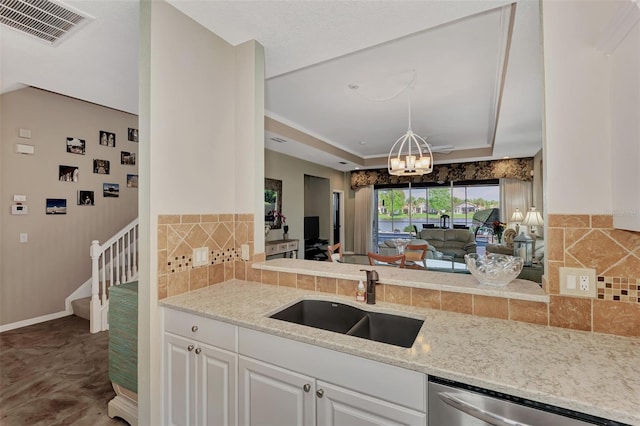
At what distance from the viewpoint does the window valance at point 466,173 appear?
21.3 ft

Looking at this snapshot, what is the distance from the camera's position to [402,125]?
4840 mm

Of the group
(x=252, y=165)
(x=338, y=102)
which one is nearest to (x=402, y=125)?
(x=338, y=102)

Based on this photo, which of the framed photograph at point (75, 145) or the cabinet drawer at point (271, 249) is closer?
the framed photograph at point (75, 145)

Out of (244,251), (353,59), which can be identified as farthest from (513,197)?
(244,251)

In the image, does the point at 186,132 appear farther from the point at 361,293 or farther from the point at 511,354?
the point at 511,354

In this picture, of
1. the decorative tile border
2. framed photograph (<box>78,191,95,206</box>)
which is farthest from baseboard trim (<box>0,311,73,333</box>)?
the decorative tile border

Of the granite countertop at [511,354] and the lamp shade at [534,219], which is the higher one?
the lamp shade at [534,219]

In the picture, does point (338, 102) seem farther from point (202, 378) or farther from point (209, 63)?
point (202, 378)

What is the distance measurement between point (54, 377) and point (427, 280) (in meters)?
3.13

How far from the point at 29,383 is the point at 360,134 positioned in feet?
17.1

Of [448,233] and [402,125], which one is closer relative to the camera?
[402,125]

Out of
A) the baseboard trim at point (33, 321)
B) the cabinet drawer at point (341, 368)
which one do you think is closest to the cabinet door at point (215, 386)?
the cabinet drawer at point (341, 368)

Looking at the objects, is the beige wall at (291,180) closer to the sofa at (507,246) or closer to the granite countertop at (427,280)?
the granite countertop at (427,280)

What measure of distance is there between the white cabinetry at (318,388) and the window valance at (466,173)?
693 centimetres
